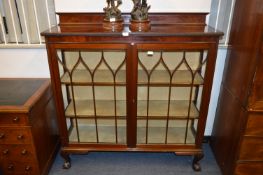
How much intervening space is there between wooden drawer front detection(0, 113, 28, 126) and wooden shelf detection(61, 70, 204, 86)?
38 centimetres

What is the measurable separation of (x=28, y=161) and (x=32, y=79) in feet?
2.35

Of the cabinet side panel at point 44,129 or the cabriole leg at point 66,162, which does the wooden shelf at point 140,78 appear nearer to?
the cabinet side panel at point 44,129

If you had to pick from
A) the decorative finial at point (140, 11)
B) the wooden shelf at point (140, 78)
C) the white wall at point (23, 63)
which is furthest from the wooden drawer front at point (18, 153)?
the decorative finial at point (140, 11)

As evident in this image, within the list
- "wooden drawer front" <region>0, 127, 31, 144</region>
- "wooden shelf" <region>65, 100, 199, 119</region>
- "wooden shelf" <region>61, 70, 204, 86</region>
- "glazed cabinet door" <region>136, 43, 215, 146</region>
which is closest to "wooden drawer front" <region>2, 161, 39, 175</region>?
"wooden drawer front" <region>0, 127, 31, 144</region>

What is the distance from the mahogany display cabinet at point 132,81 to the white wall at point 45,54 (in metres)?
0.13

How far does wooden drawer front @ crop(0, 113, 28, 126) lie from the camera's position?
5.01 ft

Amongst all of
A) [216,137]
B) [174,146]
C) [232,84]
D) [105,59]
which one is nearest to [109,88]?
[105,59]

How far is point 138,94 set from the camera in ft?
6.02

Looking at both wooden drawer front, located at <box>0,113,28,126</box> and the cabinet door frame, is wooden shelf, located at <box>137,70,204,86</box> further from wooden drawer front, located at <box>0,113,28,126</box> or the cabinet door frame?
wooden drawer front, located at <box>0,113,28,126</box>

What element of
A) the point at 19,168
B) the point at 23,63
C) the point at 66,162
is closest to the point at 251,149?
the point at 66,162

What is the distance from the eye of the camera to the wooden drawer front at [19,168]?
1.70m

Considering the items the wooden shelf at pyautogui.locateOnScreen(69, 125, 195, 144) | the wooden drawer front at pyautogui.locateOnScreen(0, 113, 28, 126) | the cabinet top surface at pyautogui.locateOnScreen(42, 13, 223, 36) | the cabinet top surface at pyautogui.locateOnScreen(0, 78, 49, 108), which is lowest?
the wooden shelf at pyautogui.locateOnScreen(69, 125, 195, 144)

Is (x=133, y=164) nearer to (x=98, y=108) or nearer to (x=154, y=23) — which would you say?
(x=98, y=108)

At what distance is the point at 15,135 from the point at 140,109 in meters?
0.96
